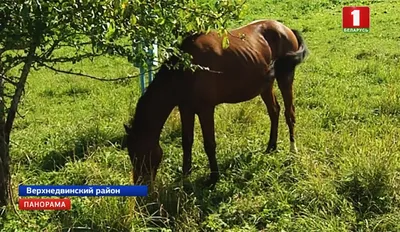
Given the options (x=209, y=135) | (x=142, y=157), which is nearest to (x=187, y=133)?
(x=209, y=135)

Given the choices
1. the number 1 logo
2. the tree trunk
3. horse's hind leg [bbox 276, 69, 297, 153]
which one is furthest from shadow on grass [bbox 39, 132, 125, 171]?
the number 1 logo

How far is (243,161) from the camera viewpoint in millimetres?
5520

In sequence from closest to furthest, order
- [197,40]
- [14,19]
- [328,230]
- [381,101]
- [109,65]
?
1. [14,19]
2. [328,230]
3. [197,40]
4. [381,101]
5. [109,65]

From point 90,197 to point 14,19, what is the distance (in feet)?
6.03

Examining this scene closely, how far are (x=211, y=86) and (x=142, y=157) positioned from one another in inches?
38.0

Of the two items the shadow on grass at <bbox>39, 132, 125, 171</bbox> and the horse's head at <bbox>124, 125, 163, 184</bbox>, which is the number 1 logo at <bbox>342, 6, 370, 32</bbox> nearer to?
the shadow on grass at <bbox>39, 132, 125, 171</bbox>

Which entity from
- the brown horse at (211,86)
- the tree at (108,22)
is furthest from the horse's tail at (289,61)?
the tree at (108,22)

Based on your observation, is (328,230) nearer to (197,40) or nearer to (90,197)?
(90,197)

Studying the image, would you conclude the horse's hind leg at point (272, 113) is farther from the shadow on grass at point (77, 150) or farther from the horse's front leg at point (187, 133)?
the shadow on grass at point (77, 150)

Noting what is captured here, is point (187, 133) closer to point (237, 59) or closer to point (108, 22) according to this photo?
point (237, 59)

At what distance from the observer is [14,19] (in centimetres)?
313

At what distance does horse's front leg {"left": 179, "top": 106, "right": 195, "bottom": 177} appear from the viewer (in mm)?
5238

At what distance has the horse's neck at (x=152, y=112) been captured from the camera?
4891mm

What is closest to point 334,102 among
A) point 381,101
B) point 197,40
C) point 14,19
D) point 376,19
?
point 381,101
